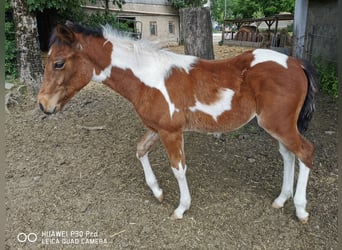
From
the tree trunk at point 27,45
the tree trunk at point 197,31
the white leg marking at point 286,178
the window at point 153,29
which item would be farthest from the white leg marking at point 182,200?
the window at point 153,29

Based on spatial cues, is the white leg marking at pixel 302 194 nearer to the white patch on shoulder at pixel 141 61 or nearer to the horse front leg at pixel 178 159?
the horse front leg at pixel 178 159

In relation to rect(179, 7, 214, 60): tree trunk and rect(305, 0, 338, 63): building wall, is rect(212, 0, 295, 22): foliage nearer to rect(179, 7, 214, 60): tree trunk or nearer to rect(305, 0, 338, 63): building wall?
rect(305, 0, 338, 63): building wall

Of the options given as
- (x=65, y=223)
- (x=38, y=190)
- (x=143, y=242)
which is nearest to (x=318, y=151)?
(x=143, y=242)

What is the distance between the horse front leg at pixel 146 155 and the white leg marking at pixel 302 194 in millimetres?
1186

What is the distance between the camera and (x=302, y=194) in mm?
2406

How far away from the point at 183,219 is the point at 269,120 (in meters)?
1.11

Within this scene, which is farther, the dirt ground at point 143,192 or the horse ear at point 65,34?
the dirt ground at point 143,192

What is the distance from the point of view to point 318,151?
3.54 metres

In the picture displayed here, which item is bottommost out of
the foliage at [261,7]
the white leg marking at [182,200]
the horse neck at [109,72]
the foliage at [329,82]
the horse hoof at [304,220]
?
the horse hoof at [304,220]

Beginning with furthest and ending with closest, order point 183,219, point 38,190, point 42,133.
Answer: point 42,133 → point 38,190 → point 183,219

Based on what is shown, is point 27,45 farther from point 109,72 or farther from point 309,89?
point 309,89

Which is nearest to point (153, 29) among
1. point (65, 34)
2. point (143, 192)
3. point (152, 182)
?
point (143, 192)

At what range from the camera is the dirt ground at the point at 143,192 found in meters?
2.38

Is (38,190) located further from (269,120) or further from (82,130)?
(269,120)
